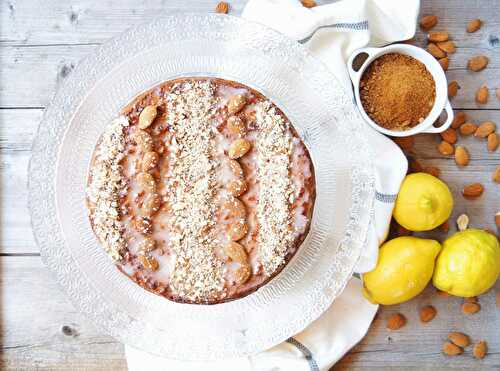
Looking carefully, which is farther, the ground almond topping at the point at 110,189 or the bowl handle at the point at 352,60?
the bowl handle at the point at 352,60

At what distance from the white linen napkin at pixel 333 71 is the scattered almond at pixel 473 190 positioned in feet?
0.65

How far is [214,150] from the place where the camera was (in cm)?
122

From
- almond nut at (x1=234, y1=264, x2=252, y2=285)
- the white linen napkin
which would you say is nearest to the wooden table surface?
the white linen napkin

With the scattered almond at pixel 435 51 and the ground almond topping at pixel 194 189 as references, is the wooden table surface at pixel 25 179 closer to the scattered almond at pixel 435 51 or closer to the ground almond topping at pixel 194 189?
the scattered almond at pixel 435 51

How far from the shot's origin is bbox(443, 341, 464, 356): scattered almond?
150cm

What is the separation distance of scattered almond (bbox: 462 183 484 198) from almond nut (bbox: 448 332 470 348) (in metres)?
0.36

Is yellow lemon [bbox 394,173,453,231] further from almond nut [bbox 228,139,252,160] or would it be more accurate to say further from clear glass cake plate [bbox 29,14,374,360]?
almond nut [bbox 228,139,252,160]

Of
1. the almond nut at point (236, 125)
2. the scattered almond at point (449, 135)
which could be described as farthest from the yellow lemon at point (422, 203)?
the almond nut at point (236, 125)

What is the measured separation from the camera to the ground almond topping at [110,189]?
121 cm

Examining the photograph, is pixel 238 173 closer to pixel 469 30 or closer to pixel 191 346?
pixel 191 346

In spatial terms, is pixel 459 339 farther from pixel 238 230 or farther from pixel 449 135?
pixel 238 230

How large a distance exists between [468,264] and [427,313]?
0.69 feet

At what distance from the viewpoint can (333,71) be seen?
1.40m

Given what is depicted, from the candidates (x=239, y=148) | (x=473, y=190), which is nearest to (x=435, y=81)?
(x=473, y=190)
